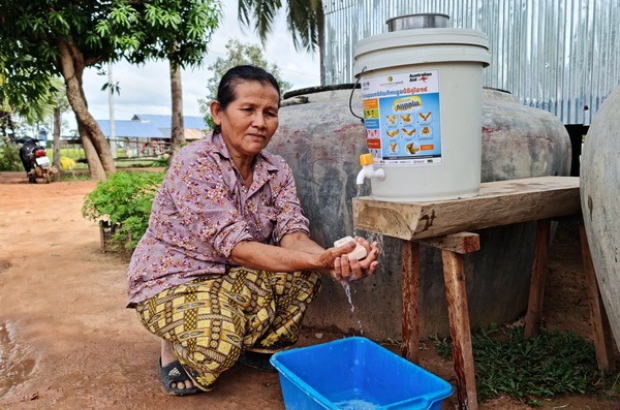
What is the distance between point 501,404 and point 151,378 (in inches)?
56.1

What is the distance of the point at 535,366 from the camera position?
2.17m

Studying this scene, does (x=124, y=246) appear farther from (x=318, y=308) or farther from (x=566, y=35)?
(x=566, y=35)

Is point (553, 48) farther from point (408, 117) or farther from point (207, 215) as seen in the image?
point (207, 215)

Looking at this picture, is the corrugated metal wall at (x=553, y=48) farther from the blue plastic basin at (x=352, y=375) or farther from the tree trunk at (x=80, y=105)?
the tree trunk at (x=80, y=105)

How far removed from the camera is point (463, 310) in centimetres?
171

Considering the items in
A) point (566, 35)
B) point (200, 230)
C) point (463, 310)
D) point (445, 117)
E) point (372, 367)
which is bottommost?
point (372, 367)

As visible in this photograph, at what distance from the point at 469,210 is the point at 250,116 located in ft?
2.95

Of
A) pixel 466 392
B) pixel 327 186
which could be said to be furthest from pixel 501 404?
pixel 327 186

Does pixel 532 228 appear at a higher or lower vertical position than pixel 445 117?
lower

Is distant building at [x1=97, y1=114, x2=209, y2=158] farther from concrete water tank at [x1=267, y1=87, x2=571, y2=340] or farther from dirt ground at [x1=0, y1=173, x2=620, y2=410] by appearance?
concrete water tank at [x1=267, y1=87, x2=571, y2=340]

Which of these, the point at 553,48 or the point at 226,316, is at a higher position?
the point at 553,48

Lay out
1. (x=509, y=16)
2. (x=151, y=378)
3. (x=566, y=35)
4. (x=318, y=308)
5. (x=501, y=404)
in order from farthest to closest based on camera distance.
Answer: (x=509, y=16) → (x=566, y=35) → (x=318, y=308) → (x=151, y=378) → (x=501, y=404)

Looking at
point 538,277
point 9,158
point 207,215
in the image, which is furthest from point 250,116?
point 9,158

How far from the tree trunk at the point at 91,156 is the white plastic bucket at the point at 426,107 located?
1063 centimetres
